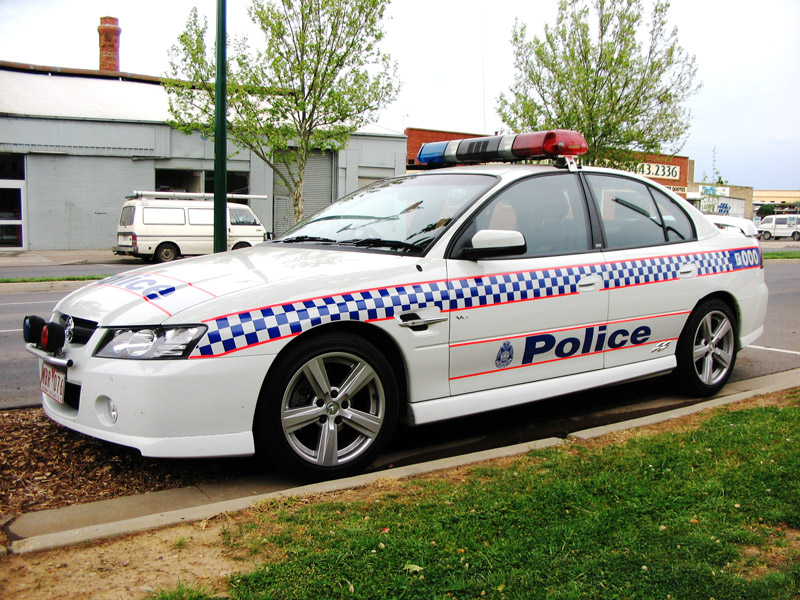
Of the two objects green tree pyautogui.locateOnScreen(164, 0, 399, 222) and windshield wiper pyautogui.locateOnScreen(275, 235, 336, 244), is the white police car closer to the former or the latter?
windshield wiper pyautogui.locateOnScreen(275, 235, 336, 244)

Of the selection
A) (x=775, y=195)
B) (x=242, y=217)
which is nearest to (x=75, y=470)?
(x=242, y=217)

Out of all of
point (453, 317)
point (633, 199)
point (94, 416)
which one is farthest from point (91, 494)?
point (633, 199)

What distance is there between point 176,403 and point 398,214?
189cm

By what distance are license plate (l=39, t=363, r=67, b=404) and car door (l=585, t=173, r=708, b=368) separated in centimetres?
322

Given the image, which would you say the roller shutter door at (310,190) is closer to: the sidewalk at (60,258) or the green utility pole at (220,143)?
the sidewalk at (60,258)

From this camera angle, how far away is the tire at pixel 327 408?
3605mm

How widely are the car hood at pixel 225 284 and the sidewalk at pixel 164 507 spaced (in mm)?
845

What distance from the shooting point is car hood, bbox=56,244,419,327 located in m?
3.56

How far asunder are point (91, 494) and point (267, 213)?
26.2m

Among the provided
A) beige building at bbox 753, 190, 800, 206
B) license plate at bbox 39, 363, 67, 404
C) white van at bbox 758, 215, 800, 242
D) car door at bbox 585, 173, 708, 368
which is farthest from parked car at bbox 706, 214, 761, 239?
beige building at bbox 753, 190, 800, 206

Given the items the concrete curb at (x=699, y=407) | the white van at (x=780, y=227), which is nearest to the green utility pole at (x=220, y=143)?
the concrete curb at (x=699, y=407)

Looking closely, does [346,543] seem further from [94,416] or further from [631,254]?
[631,254]

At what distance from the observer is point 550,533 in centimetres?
300

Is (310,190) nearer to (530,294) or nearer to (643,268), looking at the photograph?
(643,268)
